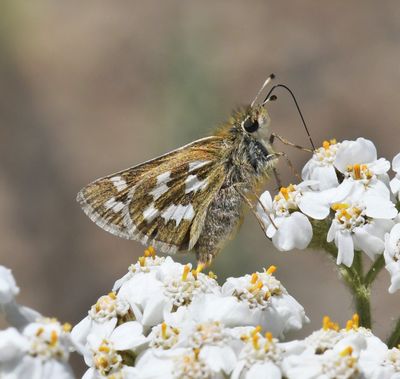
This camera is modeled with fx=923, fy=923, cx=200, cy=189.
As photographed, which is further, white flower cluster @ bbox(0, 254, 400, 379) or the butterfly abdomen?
the butterfly abdomen

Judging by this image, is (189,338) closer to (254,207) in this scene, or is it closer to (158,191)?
(254,207)

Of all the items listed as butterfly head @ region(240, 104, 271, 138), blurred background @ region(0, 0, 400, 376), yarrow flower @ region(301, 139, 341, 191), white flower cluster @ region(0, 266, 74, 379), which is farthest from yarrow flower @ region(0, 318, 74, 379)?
blurred background @ region(0, 0, 400, 376)

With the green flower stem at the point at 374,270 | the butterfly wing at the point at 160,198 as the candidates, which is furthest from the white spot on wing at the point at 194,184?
the green flower stem at the point at 374,270

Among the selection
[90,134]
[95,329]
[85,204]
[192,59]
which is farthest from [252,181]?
[90,134]

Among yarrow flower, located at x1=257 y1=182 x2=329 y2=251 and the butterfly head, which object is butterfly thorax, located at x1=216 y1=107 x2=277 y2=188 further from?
yarrow flower, located at x1=257 y1=182 x2=329 y2=251

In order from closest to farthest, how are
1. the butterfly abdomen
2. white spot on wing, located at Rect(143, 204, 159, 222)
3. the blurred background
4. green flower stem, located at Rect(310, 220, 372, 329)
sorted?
green flower stem, located at Rect(310, 220, 372, 329) → the butterfly abdomen → white spot on wing, located at Rect(143, 204, 159, 222) → the blurred background

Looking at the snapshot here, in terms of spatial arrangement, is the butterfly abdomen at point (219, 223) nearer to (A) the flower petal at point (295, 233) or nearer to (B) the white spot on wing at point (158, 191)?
(B) the white spot on wing at point (158, 191)

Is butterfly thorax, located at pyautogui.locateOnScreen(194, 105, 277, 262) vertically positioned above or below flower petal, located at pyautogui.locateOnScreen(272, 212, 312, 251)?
above
